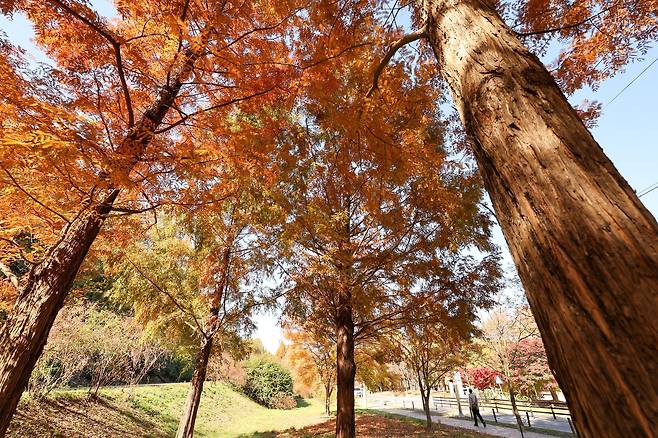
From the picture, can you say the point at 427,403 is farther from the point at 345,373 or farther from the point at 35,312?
the point at 35,312

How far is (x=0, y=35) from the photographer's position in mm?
3496

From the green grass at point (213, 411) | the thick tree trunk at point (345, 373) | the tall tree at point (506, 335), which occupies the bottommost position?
the green grass at point (213, 411)

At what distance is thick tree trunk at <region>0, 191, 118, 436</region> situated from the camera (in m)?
3.10

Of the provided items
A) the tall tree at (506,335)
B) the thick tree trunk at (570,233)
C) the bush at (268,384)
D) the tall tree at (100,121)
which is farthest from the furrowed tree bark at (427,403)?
the bush at (268,384)

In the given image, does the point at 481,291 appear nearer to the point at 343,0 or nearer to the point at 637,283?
the point at 343,0

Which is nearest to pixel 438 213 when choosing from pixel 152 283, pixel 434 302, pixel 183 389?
pixel 434 302

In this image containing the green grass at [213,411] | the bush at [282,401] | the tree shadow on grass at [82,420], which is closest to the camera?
the tree shadow on grass at [82,420]

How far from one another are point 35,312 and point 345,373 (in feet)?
18.0

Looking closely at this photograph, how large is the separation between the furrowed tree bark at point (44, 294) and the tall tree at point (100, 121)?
0.04 ft

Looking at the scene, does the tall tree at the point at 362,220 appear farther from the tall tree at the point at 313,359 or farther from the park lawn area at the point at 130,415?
the tall tree at the point at 313,359

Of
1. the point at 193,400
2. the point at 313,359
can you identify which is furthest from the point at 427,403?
the point at 193,400

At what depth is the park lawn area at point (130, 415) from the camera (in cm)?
833

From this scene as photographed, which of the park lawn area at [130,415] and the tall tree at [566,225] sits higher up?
the tall tree at [566,225]

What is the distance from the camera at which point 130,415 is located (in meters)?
12.2
